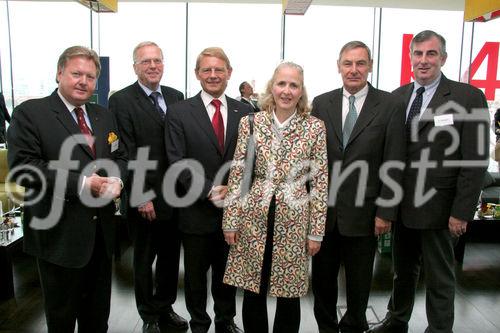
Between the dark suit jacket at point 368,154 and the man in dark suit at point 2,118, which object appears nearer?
the dark suit jacket at point 368,154

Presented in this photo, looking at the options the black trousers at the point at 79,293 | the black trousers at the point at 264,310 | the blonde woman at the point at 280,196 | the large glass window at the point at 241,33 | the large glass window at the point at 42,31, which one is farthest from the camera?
the large glass window at the point at 241,33

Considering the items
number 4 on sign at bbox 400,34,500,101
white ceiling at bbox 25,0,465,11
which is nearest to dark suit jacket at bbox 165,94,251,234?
white ceiling at bbox 25,0,465,11

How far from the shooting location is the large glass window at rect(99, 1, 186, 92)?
30.9ft

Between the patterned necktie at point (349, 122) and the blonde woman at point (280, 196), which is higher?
the patterned necktie at point (349, 122)

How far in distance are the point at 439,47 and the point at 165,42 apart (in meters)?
8.20

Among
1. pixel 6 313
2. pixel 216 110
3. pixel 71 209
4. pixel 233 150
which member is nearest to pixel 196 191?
pixel 233 150

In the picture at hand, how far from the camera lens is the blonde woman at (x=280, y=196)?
7.13 ft

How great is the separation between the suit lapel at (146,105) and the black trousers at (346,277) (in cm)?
126

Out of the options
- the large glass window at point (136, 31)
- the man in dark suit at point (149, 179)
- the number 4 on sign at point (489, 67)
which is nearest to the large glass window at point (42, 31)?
the large glass window at point (136, 31)

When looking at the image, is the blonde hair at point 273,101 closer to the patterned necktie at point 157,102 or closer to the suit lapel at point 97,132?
the patterned necktie at point 157,102

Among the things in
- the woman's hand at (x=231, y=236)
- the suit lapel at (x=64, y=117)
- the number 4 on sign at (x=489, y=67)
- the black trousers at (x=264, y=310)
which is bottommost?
the black trousers at (x=264, y=310)

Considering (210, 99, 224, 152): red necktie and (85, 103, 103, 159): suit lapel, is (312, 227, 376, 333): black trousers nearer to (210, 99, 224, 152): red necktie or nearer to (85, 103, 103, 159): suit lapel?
(210, 99, 224, 152): red necktie

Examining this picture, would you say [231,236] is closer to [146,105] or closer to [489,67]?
[146,105]

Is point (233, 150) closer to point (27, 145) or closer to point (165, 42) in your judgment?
point (27, 145)
